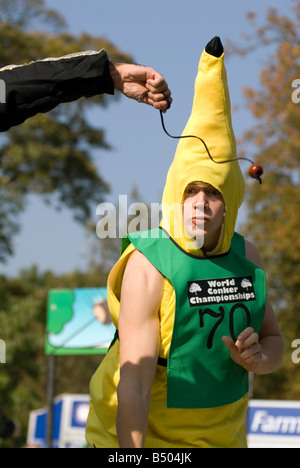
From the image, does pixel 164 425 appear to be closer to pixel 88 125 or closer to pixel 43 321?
pixel 88 125

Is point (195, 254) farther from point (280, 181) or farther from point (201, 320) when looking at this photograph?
point (280, 181)

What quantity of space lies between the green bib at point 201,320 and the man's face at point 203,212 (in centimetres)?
8

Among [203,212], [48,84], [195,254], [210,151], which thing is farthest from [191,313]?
[48,84]

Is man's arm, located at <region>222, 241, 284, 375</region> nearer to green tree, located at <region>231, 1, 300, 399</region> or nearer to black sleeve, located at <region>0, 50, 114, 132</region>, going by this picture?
black sleeve, located at <region>0, 50, 114, 132</region>

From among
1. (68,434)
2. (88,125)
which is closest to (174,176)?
(68,434)

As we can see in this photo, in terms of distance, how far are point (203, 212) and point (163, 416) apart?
0.79 meters

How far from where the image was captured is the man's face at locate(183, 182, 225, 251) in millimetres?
2969

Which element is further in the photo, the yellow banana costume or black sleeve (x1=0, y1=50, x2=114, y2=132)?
the yellow banana costume

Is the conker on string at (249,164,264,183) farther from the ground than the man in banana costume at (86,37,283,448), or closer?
farther from the ground

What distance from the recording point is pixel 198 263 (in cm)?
299

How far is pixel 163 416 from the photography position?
2896mm

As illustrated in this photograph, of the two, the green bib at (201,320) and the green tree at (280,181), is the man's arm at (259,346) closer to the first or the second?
the green bib at (201,320)

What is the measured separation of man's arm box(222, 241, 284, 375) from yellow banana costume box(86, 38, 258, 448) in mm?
177

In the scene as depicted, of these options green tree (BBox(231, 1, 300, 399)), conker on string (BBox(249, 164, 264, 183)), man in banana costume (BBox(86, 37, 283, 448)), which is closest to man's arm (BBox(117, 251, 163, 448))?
man in banana costume (BBox(86, 37, 283, 448))
